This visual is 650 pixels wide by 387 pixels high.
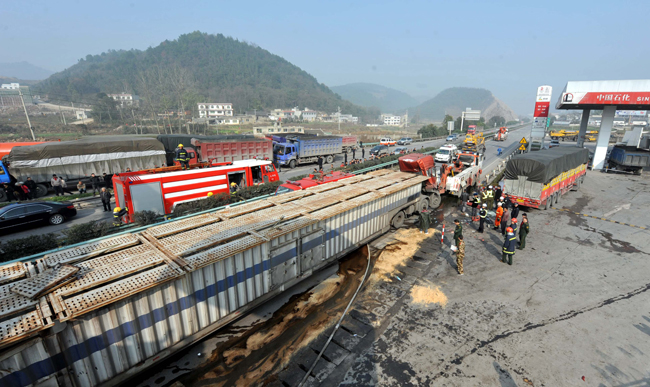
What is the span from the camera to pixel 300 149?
2775 cm

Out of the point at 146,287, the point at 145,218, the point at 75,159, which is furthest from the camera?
the point at 75,159

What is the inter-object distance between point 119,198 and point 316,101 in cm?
19759

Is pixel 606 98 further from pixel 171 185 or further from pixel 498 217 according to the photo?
pixel 171 185

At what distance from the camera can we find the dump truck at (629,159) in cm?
2425

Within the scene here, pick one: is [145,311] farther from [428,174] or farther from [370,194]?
[428,174]

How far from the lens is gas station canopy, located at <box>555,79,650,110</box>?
78.6 ft

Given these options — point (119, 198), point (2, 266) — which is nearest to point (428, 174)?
point (119, 198)

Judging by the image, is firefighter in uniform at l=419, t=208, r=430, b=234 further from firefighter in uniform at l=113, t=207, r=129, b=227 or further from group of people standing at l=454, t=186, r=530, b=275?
firefighter in uniform at l=113, t=207, r=129, b=227

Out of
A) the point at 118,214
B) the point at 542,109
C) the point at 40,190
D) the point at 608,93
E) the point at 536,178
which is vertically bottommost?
the point at 40,190

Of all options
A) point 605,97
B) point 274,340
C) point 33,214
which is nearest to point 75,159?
point 33,214

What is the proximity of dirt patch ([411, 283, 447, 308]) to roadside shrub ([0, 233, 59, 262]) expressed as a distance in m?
10.9

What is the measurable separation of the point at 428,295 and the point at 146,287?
7161 millimetres

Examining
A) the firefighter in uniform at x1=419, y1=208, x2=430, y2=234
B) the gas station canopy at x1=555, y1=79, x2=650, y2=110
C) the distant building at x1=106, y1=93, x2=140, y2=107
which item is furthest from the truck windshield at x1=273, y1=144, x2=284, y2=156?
the distant building at x1=106, y1=93, x2=140, y2=107

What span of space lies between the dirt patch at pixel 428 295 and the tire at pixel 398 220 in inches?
156
